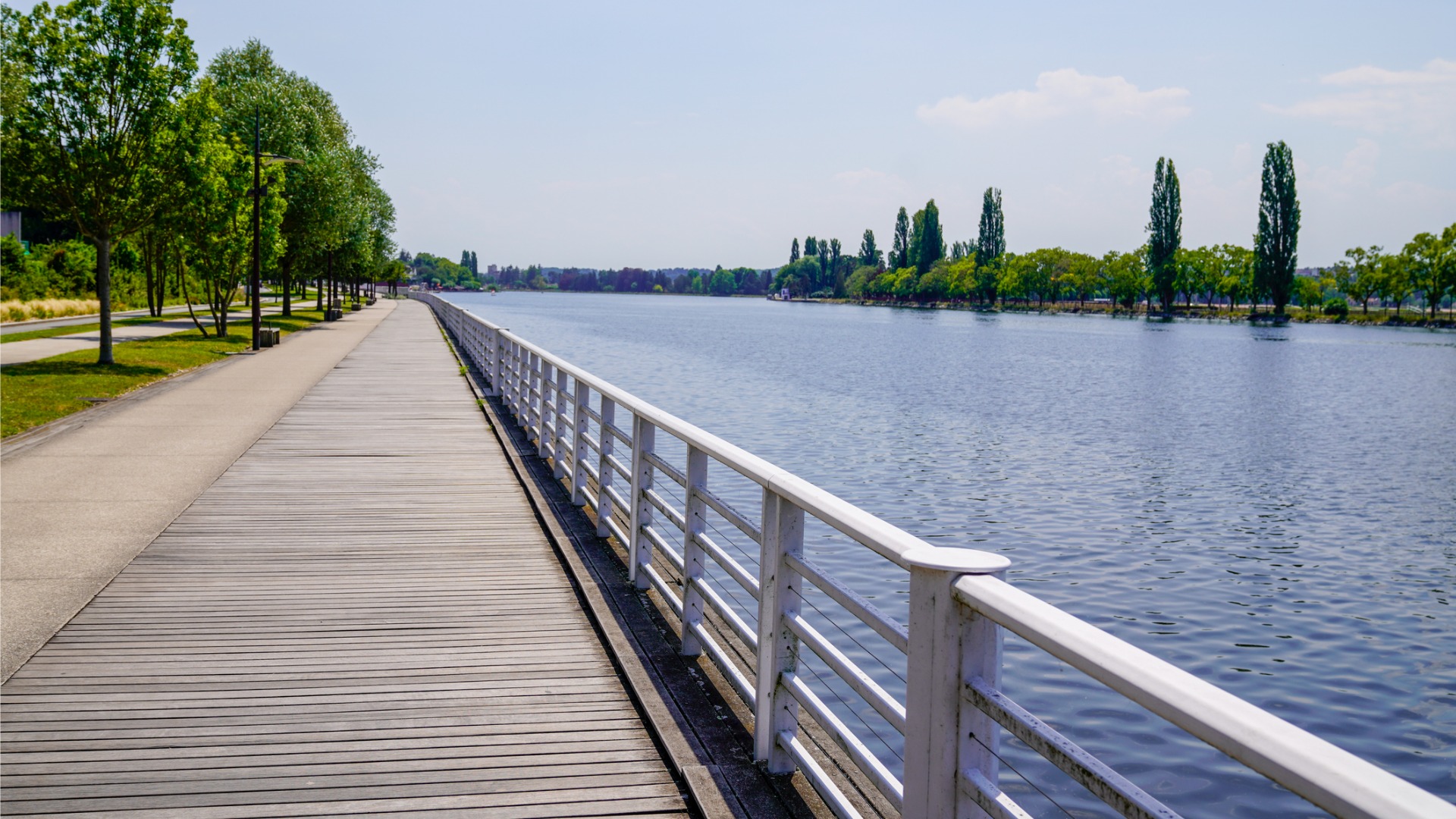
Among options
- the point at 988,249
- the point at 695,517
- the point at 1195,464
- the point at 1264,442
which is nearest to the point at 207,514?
the point at 695,517

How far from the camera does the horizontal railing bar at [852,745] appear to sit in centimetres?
344

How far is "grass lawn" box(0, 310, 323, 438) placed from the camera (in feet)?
53.7

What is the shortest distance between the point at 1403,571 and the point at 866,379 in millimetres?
30525

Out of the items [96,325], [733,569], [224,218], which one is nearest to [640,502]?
[733,569]

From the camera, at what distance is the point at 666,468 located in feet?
20.7

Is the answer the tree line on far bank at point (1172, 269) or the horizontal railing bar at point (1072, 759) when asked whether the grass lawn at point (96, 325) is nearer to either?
the horizontal railing bar at point (1072, 759)

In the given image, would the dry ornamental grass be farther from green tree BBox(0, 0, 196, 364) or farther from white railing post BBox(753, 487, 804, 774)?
white railing post BBox(753, 487, 804, 774)

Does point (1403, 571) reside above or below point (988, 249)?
below

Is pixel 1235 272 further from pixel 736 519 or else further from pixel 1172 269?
pixel 736 519

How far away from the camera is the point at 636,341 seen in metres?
71.1

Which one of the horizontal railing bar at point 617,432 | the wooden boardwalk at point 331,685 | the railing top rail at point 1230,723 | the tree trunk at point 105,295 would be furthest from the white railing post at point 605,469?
the tree trunk at point 105,295

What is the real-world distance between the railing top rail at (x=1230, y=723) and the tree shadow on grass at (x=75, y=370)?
75.4 ft

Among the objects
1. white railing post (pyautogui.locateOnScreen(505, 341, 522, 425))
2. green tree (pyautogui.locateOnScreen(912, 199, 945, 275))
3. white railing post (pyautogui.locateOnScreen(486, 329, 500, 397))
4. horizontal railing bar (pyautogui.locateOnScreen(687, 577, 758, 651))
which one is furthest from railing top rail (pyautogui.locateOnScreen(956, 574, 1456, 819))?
green tree (pyautogui.locateOnScreen(912, 199, 945, 275))

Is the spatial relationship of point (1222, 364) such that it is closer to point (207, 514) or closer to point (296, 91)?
point (296, 91)
